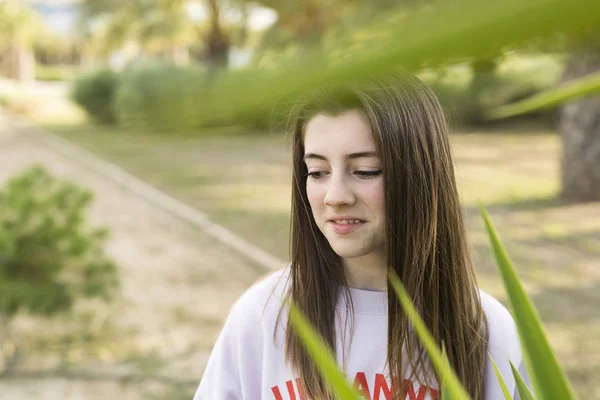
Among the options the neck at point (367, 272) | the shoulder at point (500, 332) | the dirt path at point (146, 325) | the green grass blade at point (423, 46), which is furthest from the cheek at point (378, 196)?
the dirt path at point (146, 325)

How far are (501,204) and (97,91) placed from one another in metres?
14.3

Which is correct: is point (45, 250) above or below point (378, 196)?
below

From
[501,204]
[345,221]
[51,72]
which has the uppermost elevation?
[51,72]

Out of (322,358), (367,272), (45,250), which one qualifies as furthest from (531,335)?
(45,250)

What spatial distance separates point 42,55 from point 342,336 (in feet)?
180

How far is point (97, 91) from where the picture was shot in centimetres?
1859

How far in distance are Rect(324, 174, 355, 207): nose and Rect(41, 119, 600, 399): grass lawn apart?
0.60ft

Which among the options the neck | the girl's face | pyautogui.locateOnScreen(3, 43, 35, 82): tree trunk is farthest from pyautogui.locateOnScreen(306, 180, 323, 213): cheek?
pyautogui.locateOnScreen(3, 43, 35, 82): tree trunk

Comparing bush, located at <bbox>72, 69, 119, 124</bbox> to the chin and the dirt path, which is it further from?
the chin

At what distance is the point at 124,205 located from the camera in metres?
8.30

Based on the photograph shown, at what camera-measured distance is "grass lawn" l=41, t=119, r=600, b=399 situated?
12.6 ft

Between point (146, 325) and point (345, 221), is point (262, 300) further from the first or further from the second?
point (146, 325)

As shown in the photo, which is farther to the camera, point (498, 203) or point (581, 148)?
point (498, 203)

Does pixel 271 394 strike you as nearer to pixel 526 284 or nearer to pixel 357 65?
pixel 357 65
